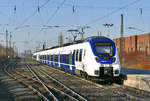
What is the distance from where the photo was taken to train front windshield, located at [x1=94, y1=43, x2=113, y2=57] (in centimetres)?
1798

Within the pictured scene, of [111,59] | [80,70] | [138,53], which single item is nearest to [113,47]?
[111,59]

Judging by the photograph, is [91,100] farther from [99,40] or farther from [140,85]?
[99,40]

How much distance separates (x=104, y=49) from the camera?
719 inches

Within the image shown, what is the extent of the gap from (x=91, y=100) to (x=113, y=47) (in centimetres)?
711

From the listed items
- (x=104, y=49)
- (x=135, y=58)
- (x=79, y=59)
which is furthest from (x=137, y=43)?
(x=104, y=49)

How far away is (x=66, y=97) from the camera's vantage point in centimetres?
1286

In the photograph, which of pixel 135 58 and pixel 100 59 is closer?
pixel 100 59

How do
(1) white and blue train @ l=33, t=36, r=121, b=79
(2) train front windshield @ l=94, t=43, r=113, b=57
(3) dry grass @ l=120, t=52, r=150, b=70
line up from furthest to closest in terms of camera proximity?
1. (3) dry grass @ l=120, t=52, r=150, b=70
2. (2) train front windshield @ l=94, t=43, r=113, b=57
3. (1) white and blue train @ l=33, t=36, r=121, b=79

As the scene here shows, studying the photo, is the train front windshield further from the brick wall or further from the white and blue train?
the brick wall

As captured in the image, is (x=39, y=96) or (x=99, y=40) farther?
(x=99, y=40)

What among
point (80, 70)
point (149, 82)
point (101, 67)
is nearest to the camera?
point (149, 82)

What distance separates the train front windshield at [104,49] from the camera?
18.0m

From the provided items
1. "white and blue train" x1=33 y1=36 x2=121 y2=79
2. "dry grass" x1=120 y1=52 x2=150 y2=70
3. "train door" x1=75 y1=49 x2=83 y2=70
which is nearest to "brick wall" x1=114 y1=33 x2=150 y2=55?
"dry grass" x1=120 y1=52 x2=150 y2=70

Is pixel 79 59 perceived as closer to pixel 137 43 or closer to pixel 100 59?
pixel 100 59
